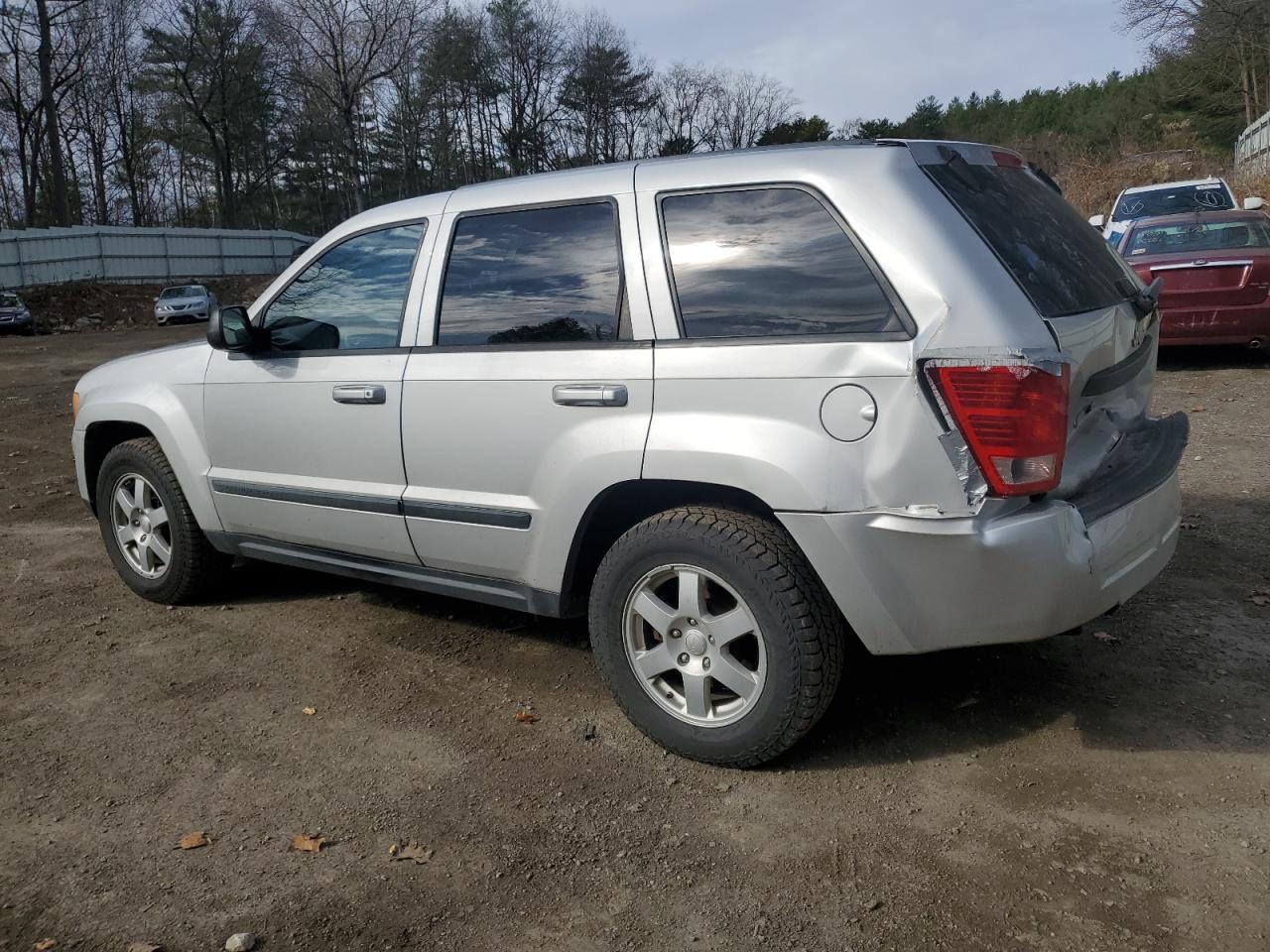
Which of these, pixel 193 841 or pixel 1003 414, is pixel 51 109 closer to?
pixel 193 841

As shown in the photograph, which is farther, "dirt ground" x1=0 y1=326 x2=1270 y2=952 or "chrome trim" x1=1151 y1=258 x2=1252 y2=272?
"chrome trim" x1=1151 y1=258 x2=1252 y2=272

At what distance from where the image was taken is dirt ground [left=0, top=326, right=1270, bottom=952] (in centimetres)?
262

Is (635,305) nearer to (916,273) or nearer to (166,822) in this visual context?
(916,273)

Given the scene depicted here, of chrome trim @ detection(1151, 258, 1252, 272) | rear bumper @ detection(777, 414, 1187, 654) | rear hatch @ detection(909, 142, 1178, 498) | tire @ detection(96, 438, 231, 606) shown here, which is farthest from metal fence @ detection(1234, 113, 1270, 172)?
tire @ detection(96, 438, 231, 606)

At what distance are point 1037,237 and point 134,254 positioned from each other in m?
38.2

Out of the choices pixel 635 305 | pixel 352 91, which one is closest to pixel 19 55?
pixel 352 91

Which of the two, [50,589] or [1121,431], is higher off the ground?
[1121,431]

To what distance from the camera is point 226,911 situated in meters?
2.73

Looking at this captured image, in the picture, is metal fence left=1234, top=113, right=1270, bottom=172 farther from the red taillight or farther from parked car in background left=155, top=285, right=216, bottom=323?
Result: the red taillight

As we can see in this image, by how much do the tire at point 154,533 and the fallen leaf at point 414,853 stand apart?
2.51 m

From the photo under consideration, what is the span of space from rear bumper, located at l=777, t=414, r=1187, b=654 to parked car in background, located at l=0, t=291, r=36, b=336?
28604mm

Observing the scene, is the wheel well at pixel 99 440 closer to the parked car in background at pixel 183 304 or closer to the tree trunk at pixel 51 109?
the parked car in background at pixel 183 304

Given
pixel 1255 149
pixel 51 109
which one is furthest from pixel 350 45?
pixel 1255 149

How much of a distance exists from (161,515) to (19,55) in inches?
1795
